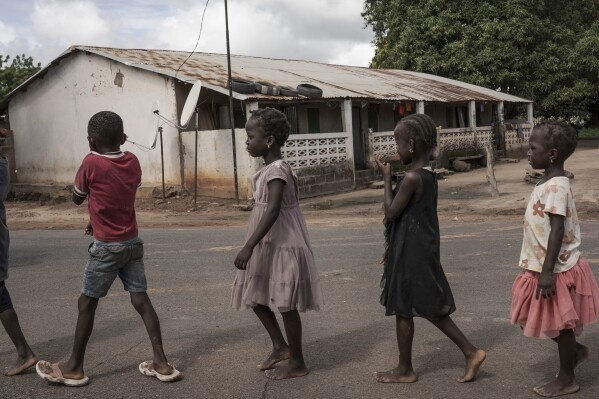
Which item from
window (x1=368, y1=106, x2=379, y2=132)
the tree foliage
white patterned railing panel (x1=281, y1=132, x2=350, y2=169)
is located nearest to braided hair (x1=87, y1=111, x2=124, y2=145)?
white patterned railing panel (x1=281, y1=132, x2=350, y2=169)

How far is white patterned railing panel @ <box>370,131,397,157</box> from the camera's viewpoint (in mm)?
20688

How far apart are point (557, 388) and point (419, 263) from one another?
945 mm

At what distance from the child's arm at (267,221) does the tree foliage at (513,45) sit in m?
27.6

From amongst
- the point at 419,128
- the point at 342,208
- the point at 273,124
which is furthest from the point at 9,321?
the point at 342,208

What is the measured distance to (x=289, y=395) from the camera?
3.74m

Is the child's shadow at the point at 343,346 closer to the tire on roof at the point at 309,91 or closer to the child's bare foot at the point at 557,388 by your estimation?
the child's bare foot at the point at 557,388

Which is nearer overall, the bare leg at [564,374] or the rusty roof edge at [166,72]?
the bare leg at [564,374]

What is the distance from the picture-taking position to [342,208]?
15094mm

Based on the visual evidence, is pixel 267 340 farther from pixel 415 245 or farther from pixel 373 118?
pixel 373 118

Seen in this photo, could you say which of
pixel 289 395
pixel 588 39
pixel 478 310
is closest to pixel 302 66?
pixel 588 39

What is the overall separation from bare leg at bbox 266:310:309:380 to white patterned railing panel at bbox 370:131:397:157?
1680 centimetres

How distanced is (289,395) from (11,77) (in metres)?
33.7

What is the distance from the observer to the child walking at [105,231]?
392 centimetres

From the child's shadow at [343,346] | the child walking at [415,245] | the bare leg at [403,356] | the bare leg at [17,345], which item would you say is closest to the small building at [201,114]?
the child's shadow at [343,346]
